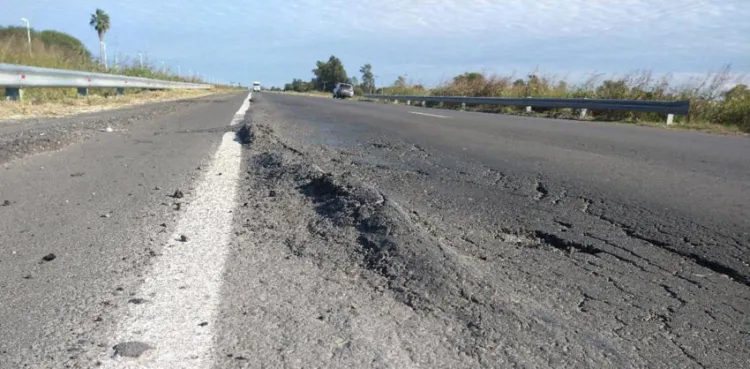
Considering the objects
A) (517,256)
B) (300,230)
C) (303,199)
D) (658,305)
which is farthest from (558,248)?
(303,199)

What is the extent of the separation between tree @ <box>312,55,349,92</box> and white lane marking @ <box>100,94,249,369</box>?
422 feet

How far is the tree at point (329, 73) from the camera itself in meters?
131

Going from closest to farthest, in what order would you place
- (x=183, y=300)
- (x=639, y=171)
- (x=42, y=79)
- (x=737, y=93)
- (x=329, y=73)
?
(x=183, y=300) < (x=639, y=171) < (x=42, y=79) < (x=737, y=93) < (x=329, y=73)

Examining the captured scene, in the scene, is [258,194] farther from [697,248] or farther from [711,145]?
[711,145]

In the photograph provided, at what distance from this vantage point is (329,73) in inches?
5172

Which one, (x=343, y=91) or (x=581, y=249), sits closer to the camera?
(x=581, y=249)

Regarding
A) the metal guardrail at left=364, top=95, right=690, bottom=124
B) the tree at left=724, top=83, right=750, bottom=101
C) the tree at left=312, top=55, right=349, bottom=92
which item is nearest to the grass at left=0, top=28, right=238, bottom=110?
the metal guardrail at left=364, top=95, right=690, bottom=124

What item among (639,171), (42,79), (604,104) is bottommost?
(639,171)

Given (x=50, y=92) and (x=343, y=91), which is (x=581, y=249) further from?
(x=343, y=91)

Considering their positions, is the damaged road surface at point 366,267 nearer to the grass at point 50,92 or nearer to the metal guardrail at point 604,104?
the grass at point 50,92

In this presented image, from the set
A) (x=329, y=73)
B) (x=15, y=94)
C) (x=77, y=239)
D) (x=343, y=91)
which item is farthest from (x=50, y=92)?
(x=329, y=73)

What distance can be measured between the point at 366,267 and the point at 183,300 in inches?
32.4

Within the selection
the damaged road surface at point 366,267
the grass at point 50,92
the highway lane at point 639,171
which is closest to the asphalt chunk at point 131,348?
the damaged road surface at point 366,267

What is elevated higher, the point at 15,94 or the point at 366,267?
the point at 15,94
